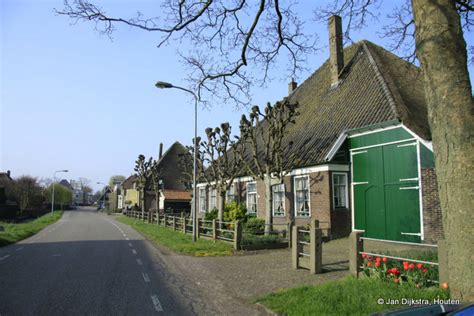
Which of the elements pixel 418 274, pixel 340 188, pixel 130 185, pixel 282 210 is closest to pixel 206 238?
pixel 282 210

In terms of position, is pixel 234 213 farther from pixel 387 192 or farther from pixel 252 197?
pixel 387 192

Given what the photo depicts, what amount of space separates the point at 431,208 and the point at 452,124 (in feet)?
35.6

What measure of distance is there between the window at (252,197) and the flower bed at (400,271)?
16.3 metres

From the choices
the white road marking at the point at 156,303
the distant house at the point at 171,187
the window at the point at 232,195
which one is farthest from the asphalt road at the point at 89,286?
the distant house at the point at 171,187

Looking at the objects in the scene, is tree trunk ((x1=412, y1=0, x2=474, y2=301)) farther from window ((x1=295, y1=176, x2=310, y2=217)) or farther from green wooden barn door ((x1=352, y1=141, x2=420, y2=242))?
window ((x1=295, y1=176, x2=310, y2=217))

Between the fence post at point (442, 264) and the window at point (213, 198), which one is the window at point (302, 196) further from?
the fence post at point (442, 264)

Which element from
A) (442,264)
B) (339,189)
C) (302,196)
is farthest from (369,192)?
(442,264)

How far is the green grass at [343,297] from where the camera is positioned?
20.2 ft

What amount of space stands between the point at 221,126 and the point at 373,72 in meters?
8.74

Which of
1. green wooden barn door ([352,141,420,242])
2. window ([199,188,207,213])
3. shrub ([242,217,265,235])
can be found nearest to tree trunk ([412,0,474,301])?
green wooden barn door ([352,141,420,242])

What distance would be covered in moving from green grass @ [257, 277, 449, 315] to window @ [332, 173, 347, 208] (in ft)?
35.2

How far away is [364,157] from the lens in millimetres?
17484

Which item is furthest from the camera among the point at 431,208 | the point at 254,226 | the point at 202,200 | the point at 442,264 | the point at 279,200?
the point at 202,200

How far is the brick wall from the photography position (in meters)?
14.2
